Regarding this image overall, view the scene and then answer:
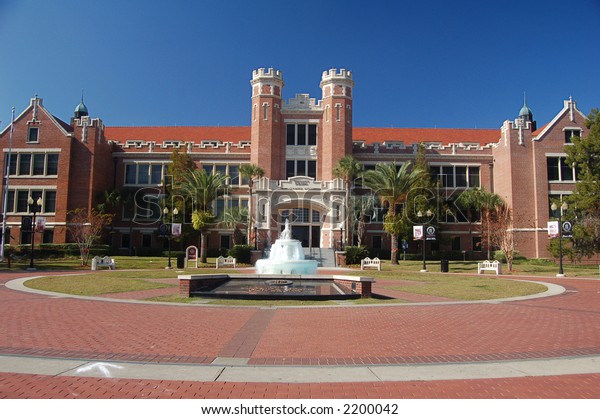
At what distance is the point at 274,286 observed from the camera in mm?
17328

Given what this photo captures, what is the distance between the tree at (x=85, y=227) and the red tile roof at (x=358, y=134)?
14096 millimetres

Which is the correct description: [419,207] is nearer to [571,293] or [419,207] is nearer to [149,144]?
[571,293]

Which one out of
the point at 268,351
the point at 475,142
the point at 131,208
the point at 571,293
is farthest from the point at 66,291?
the point at 475,142

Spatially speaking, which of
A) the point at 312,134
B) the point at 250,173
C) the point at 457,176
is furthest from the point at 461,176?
the point at 250,173

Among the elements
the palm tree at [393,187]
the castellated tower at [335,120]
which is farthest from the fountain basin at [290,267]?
the castellated tower at [335,120]

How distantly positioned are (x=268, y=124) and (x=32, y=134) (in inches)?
932

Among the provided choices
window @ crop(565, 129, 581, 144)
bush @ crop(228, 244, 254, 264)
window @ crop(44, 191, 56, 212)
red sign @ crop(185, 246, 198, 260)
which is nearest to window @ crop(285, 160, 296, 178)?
bush @ crop(228, 244, 254, 264)

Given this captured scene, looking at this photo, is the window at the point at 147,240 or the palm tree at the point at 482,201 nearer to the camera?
the palm tree at the point at 482,201

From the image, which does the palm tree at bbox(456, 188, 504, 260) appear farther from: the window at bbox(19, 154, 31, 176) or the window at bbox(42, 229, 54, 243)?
the window at bbox(19, 154, 31, 176)

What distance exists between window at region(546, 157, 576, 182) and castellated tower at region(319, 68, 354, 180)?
19.5 metres

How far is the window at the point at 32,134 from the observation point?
149 ft

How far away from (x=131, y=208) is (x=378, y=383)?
45.6m

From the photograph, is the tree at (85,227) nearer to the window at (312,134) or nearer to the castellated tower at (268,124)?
the castellated tower at (268,124)

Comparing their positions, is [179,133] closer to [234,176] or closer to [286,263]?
[234,176]
